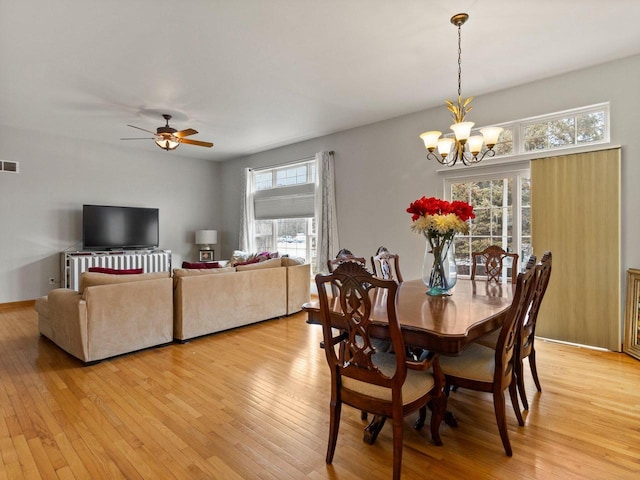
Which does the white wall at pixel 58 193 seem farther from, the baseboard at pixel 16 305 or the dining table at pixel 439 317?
the dining table at pixel 439 317

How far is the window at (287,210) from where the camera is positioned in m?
6.85

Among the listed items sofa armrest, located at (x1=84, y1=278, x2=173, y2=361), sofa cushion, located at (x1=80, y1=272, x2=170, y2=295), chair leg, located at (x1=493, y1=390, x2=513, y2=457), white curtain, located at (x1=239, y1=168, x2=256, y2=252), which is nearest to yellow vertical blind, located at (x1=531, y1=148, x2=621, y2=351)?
chair leg, located at (x1=493, y1=390, x2=513, y2=457)

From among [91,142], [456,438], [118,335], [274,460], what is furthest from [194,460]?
[91,142]

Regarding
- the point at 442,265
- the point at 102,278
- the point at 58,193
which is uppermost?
the point at 58,193

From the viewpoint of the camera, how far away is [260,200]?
7.70 m

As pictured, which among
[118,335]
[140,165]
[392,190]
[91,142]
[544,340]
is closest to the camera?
[118,335]

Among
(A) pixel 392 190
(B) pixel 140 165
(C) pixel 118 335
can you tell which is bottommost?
(C) pixel 118 335

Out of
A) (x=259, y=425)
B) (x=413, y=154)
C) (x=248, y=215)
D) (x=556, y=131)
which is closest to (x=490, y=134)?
(x=556, y=131)

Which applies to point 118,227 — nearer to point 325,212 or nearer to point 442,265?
point 325,212

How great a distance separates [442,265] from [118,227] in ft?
21.2

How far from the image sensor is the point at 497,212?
441 cm

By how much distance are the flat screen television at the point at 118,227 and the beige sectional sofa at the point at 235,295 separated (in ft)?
11.6

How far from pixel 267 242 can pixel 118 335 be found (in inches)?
176

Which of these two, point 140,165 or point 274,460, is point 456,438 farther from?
point 140,165
